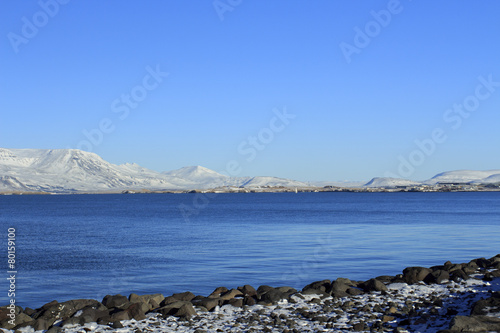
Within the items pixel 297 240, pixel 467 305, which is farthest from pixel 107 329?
pixel 297 240

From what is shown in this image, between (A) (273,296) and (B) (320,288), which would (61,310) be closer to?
(A) (273,296)

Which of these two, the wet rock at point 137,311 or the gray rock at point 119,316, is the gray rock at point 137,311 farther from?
the gray rock at point 119,316

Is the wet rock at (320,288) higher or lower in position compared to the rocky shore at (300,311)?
higher

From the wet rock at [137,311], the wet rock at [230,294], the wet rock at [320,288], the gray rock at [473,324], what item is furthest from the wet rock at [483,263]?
the wet rock at [137,311]

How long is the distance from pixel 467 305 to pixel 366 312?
111 inches

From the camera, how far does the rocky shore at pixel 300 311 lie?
1327 centimetres

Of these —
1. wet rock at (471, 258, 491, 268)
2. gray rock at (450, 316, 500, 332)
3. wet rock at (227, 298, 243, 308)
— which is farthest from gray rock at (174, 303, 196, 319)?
wet rock at (471, 258, 491, 268)

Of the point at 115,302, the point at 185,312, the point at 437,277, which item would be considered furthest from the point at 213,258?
the point at 185,312

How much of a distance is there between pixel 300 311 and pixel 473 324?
4628mm

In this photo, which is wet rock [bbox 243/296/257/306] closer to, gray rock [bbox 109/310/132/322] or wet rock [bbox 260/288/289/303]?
wet rock [bbox 260/288/289/303]

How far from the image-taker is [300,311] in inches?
582

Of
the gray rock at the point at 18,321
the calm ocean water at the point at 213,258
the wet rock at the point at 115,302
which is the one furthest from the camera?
the calm ocean water at the point at 213,258

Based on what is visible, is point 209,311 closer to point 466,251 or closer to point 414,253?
point 414,253

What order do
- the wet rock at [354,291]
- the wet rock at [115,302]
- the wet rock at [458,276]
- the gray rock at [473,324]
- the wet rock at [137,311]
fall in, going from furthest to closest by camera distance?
the wet rock at [458,276] < the wet rock at [354,291] < the wet rock at [115,302] < the wet rock at [137,311] < the gray rock at [473,324]
